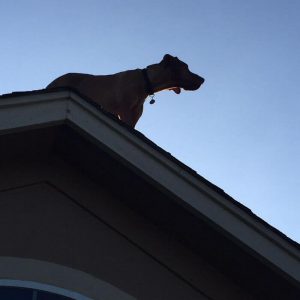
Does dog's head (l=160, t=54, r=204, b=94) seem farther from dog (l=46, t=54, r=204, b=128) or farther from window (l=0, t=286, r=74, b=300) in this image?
window (l=0, t=286, r=74, b=300)

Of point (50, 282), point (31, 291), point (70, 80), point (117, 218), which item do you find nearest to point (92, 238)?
point (117, 218)

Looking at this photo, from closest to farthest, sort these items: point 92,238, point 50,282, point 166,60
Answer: point 50,282
point 92,238
point 166,60

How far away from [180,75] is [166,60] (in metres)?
0.38

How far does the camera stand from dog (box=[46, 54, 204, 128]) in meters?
8.44

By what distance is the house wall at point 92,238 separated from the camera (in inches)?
189

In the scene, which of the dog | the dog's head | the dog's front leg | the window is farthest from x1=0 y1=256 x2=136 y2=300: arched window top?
the dog's head

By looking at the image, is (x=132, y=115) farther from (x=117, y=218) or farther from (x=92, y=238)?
(x=92, y=238)

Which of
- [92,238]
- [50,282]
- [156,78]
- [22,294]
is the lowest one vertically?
[22,294]

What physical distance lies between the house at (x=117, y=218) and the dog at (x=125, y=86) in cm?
280

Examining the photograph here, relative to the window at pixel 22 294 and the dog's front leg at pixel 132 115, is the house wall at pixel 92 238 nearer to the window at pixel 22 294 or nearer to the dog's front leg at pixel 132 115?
the window at pixel 22 294

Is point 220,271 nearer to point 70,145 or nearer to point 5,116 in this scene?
point 70,145

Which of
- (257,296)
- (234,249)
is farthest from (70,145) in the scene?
(257,296)

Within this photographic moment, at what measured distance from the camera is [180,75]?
9875 mm

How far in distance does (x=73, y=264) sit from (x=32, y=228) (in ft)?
1.34
